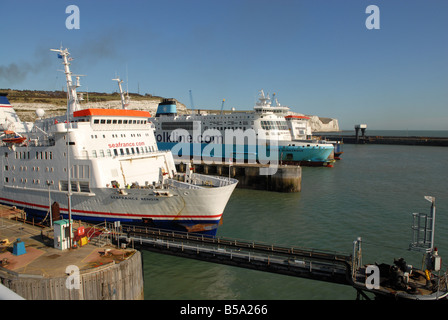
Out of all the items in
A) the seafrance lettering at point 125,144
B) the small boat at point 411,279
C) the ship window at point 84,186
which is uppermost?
the seafrance lettering at point 125,144

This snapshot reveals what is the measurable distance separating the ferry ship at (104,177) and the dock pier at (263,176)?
13841 millimetres

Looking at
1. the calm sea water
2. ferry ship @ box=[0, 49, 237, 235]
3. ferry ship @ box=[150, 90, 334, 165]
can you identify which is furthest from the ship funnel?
ferry ship @ box=[0, 49, 237, 235]

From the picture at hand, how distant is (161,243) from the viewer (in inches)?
645

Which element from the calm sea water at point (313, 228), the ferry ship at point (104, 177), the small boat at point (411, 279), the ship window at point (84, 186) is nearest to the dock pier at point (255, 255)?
the small boat at point (411, 279)

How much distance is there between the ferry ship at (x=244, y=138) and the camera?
181ft

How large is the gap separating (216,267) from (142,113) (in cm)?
1415

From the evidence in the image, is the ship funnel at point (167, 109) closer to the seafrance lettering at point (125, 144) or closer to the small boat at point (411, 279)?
the seafrance lettering at point (125, 144)

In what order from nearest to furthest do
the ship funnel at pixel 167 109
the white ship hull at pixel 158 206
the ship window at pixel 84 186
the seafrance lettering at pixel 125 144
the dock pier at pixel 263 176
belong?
1. the white ship hull at pixel 158 206
2. the ship window at pixel 84 186
3. the seafrance lettering at pixel 125 144
4. the dock pier at pixel 263 176
5. the ship funnel at pixel 167 109

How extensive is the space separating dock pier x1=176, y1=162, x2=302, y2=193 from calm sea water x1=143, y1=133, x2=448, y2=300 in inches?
Answer: 52.8

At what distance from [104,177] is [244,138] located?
3801 cm

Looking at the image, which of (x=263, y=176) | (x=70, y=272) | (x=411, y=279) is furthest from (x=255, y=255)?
(x=263, y=176)

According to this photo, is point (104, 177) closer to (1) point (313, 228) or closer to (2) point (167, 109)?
(1) point (313, 228)

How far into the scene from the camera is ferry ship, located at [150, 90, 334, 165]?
181 ft
